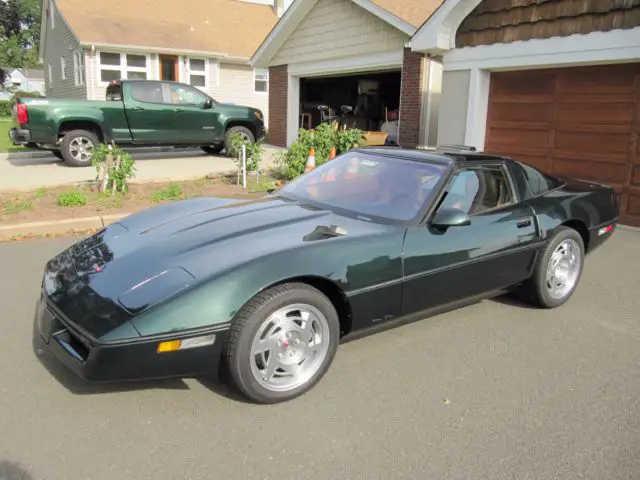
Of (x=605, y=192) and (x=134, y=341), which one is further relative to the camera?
(x=605, y=192)

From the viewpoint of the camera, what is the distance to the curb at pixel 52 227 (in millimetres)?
6555

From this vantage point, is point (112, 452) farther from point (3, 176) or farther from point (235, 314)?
point (3, 176)

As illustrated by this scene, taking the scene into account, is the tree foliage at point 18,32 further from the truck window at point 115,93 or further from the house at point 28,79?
the truck window at point 115,93

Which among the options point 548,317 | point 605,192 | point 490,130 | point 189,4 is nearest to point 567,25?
point 490,130

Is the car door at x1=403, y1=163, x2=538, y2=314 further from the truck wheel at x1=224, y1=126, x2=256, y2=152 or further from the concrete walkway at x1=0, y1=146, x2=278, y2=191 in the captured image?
the truck wheel at x1=224, y1=126, x2=256, y2=152

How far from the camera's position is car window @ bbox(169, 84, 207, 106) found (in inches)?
531

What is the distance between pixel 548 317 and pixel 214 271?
9.49 feet

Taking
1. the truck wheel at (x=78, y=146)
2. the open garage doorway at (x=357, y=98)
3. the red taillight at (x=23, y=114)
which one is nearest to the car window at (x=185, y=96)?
the truck wheel at (x=78, y=146)

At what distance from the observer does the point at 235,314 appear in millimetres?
2797

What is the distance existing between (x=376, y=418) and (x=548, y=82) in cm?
731

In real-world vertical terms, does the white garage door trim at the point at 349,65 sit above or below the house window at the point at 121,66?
below

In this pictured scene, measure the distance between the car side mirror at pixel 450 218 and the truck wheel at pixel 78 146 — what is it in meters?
10.3

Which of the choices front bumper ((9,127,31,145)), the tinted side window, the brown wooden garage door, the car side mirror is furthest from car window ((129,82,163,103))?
the car side mirror

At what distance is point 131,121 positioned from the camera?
12.8m
